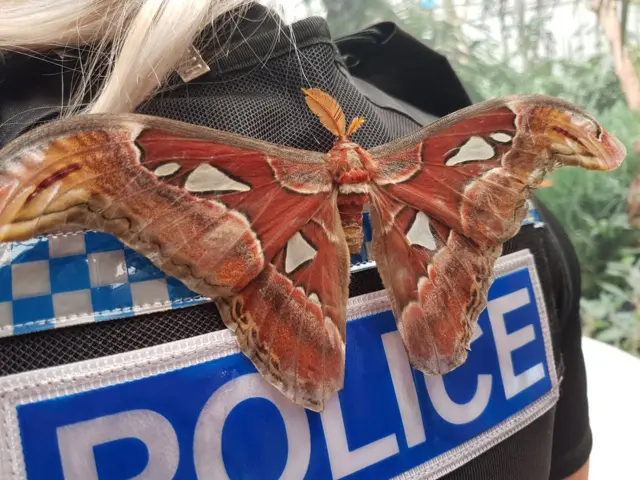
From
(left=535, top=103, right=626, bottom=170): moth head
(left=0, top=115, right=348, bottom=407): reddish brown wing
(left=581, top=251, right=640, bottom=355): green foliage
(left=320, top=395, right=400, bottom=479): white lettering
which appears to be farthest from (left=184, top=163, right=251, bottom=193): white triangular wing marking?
(left=581, top=251, right=640, bottom=355): green foliage

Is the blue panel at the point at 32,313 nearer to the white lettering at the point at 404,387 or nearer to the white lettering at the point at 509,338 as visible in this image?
the white lettering at the point at 404,387

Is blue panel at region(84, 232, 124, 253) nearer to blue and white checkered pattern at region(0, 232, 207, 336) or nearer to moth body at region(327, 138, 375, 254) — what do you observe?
blue and white checkered pattern at region(0, 232, 207, 336)

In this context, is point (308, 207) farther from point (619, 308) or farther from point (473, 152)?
point (619, 308)

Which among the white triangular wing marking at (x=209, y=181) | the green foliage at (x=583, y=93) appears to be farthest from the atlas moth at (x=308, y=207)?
the green foliage at (x=583, y=93)

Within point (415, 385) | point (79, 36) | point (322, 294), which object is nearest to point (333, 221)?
point (322, 294)

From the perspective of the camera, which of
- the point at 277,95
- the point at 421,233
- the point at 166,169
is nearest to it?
the point at 166,169

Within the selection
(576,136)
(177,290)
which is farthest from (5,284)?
(576,136)
